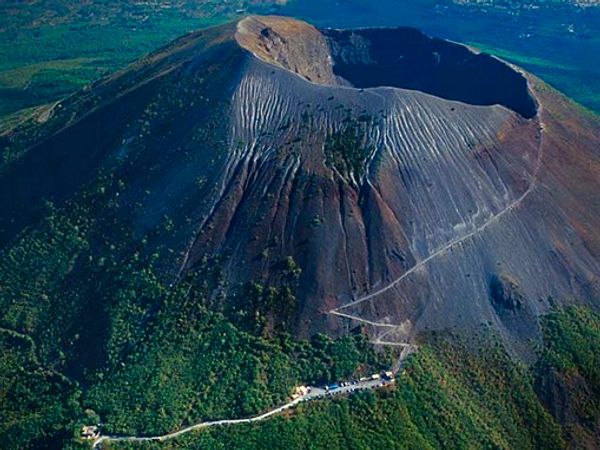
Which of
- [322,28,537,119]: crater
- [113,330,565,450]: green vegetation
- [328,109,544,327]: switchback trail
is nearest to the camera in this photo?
[113,330,565,450]: green vegetation

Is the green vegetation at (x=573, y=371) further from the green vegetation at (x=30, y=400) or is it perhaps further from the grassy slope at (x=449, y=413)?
the green vegetation at (x=30, y=400)

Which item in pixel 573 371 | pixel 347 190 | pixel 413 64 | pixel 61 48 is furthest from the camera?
pixel 61 48

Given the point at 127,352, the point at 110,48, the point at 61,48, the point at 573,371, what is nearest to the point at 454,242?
the point at 573,371

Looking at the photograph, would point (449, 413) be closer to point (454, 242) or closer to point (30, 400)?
point (454, 242)

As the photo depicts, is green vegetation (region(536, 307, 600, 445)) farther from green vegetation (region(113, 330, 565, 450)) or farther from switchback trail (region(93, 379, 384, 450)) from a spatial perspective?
switchback trail (region(93, 379, 384, 450))

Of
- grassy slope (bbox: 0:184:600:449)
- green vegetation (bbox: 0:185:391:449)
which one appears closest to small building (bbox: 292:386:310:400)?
green vegetation (bbox: 0:185:391:449)
